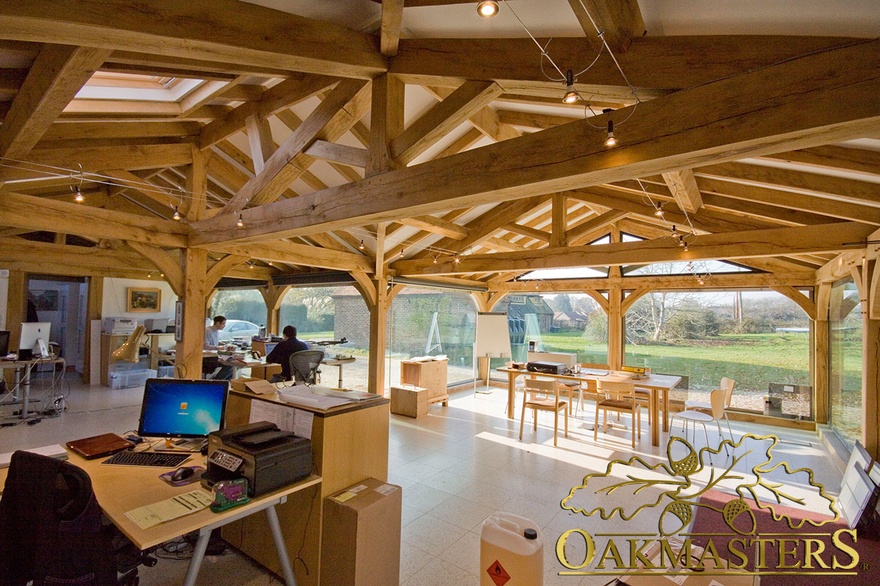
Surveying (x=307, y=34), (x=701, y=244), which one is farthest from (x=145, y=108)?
(x=701, y=244)

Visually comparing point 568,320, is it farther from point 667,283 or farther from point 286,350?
point 286,350

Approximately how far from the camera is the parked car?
1147cm

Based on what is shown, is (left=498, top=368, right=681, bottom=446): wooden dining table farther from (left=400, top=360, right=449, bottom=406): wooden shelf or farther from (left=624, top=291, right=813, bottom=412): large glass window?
(left=624, top=291, right=813, bottom=412): large glass window

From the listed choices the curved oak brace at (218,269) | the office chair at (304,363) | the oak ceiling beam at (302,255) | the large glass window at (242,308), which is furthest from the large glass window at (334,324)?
the curved oak brace at (218,269)

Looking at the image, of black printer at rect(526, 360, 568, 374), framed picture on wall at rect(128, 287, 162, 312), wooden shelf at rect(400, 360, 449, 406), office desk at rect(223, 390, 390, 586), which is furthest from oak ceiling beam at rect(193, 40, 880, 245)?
framed picture on wall at rect(128, 287, 162, 312)

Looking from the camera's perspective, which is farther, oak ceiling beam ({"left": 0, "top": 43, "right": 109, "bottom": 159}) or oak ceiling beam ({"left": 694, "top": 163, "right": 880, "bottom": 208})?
oak ceiling beam ({"left": 694, "top": 163, "right": 880, "bottom": 208})

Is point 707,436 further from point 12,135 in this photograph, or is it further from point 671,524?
point 12,135

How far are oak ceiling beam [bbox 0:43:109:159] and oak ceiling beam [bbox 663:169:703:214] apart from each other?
3.77m

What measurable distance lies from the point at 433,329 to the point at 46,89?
735cm

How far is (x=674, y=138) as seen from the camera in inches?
71.8

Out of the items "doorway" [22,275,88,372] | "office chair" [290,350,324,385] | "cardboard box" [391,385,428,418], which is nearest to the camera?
"office chair" [290,350,324,385]

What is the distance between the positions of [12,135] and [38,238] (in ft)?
22.0

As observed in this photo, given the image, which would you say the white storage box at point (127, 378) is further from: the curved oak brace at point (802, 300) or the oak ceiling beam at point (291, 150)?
the curved oak brace at point (802, 300)

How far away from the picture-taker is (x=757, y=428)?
6707 mm
